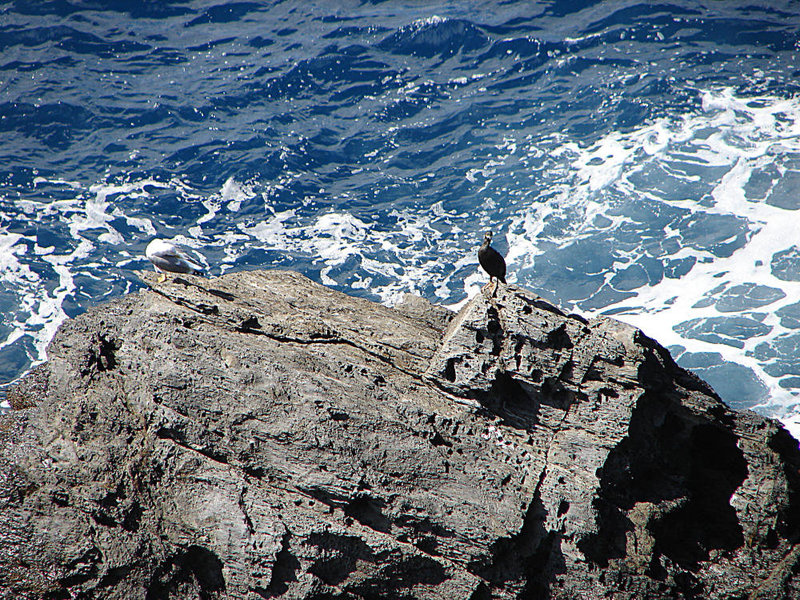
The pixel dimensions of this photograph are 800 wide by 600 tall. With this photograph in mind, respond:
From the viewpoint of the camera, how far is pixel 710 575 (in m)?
13.2

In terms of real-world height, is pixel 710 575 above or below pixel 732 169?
above

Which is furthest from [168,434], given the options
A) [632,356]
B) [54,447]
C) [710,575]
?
[710,575]

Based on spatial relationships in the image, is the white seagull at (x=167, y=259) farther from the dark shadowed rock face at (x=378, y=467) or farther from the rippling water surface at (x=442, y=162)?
the rippling water surface at (x=442, y=162)

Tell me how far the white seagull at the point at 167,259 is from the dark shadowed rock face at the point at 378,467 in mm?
1333

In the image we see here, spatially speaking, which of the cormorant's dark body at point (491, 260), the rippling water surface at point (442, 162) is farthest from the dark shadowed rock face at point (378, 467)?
the rippling water surface at point (442, 162)

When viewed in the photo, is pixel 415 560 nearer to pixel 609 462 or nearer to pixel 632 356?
pixel 609 462

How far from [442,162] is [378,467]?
80424mm

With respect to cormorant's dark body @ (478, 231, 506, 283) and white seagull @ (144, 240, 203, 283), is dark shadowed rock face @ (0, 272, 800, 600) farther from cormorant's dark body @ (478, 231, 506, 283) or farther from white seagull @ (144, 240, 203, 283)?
cormorant's dark body @ (478, 231, 506, 283)

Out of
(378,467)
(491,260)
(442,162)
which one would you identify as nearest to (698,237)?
(442,162)

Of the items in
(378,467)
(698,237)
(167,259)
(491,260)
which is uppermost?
(167,259)

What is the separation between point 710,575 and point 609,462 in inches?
128

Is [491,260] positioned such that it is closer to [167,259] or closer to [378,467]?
[378,467]

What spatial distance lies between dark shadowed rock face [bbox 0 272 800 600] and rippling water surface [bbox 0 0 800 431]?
48.5m

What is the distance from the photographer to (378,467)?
1327 centimetres
